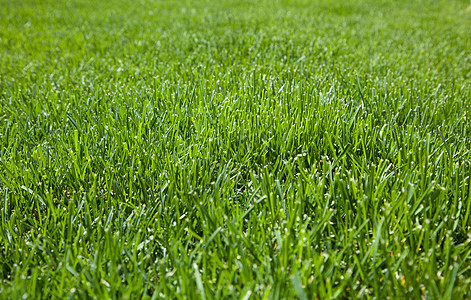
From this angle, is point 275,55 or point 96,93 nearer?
point 96,93

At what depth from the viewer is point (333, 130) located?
7.09 ft

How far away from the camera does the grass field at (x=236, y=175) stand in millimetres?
1306

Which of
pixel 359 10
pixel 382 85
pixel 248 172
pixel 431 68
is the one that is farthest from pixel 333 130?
pixel 359 10

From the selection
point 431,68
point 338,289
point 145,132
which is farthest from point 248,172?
point 431,68

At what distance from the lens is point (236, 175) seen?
189cm

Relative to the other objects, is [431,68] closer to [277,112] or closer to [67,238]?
[277,112]

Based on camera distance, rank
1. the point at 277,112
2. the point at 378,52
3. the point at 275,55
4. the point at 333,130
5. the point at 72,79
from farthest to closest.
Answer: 1. the point at 378,52
2. the point at 275,55
3. the point at 72,79
4. the point at 277,112
5. the point at 333,130

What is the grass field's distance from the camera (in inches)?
51.4

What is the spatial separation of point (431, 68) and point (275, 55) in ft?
5.13

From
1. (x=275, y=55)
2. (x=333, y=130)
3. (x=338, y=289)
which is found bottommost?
(x=338, y=289)

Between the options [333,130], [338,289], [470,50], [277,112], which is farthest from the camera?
[470,50]

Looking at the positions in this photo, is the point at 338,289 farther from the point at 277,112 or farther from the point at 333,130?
the point at 277,112

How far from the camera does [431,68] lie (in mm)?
3828

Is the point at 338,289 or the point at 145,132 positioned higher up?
the point at 145,132
